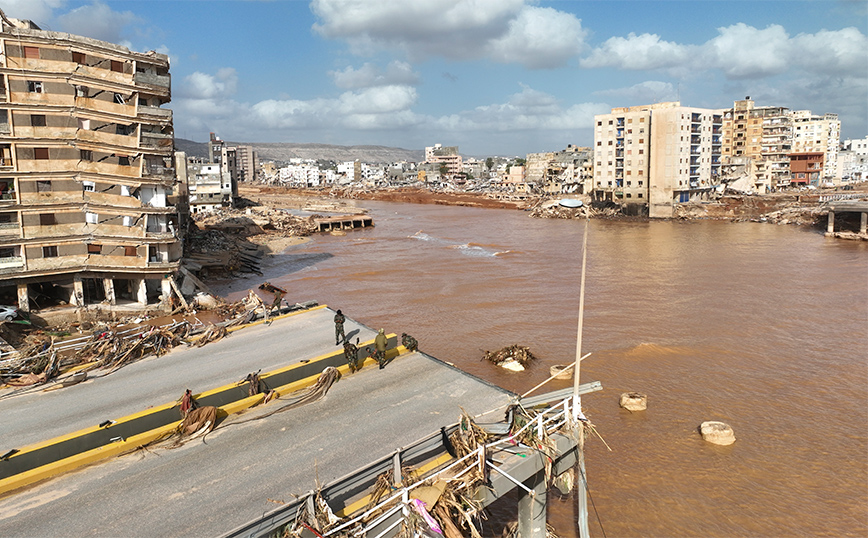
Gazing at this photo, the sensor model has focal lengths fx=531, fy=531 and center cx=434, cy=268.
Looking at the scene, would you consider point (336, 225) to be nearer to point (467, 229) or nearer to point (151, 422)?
point (467, 229)

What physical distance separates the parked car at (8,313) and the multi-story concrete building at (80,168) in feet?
3.72

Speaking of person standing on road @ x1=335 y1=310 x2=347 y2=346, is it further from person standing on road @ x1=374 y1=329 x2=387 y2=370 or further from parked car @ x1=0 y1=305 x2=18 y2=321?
parked car @ x1=0 y1=305 x2=18 y2=321

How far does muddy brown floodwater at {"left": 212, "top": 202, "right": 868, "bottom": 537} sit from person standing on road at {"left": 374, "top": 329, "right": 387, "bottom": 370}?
3.41 metres

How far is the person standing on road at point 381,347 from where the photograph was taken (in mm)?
13391

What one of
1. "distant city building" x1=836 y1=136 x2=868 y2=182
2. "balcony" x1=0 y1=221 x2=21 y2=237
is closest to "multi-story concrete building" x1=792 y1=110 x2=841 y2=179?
"distant city building" x1=836 y1=136 x2=868 y2=182

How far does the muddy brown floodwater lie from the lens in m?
13.3

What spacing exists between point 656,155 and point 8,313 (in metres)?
81.5

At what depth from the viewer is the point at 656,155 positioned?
81.9m

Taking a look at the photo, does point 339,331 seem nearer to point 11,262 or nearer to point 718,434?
point 718,434

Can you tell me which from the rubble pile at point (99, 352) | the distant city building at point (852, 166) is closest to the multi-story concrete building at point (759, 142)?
the distant city building at point (852, 166)

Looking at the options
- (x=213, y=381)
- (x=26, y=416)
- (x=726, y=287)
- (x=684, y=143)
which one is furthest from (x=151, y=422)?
(x=684, y=143)

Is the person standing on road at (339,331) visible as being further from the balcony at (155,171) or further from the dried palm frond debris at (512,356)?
the balcony at (155,171)

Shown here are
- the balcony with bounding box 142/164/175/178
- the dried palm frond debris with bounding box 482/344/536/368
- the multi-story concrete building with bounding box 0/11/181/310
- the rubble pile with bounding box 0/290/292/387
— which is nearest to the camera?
the rubble pile with bounding box 0/290/292/387

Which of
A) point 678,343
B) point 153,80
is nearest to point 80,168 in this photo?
point 153,80
